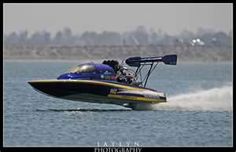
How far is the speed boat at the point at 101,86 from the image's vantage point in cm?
2998

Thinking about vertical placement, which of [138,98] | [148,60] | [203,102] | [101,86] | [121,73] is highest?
[148,60]

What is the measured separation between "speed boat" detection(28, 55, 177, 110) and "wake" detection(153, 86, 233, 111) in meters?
1.15

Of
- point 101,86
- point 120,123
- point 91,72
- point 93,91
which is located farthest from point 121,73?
point 120,123

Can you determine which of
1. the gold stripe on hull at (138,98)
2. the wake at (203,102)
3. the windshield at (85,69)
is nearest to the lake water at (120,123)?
the wake at (203,102)

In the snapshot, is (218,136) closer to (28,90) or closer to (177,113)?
(177,113)

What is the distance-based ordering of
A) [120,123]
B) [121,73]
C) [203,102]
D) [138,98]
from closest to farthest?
1. [120,123]
2. [121,73]
3. [138,98]
4. [203,102]

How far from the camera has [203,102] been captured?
34.2m

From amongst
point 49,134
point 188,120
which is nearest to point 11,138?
point 49,134

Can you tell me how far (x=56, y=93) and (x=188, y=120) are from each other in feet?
13.0

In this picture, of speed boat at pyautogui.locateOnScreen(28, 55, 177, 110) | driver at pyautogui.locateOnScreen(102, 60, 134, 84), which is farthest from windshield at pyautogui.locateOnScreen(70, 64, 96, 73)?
driver at pyautogui.locateOnScreen(102, 60, 134, 84)

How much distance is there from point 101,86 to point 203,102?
5.26 meters

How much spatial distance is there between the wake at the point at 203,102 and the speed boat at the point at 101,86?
3.78 ft

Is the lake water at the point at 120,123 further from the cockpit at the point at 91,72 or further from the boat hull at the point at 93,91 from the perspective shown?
the cockpit at the point at 91,72

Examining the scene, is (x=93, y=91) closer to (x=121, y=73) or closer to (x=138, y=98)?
(x=121, y=73)
